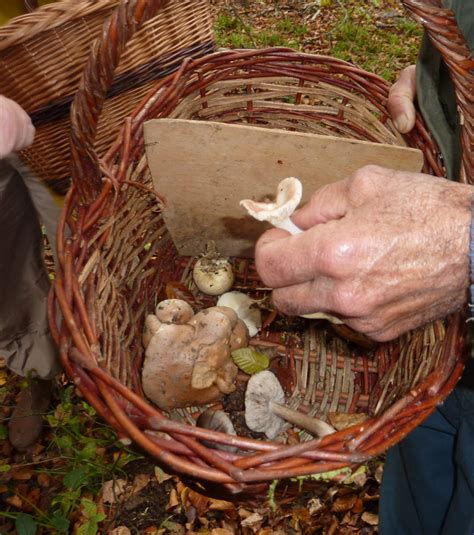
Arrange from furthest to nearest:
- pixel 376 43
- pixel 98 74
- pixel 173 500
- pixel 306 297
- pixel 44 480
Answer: pixel 376 43, pixel 44 480, pixel 173 500, pixel 98 74, pixel 306 297

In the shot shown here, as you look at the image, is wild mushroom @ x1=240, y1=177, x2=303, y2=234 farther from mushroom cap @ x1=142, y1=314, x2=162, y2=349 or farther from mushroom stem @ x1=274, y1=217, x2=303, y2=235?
mushroom cap @ x1=142, y1=314, x2=162, y2=349

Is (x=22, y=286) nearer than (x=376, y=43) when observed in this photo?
Yes

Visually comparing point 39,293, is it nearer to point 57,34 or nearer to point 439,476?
point 57,34

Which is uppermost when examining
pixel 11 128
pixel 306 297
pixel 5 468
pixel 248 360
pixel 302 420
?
pixel 11 128

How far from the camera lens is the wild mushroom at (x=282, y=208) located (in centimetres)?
103

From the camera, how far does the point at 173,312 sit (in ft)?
5.11

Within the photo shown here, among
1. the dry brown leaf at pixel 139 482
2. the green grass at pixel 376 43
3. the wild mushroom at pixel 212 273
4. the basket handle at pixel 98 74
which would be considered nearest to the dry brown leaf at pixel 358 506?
the dry brown leaf at pixel 139 482

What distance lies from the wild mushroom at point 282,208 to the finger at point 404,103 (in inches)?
22.3

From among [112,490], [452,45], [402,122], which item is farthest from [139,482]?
[452,45]

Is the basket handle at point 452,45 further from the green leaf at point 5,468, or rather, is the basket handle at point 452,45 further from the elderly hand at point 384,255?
the green leaf at point 5,468

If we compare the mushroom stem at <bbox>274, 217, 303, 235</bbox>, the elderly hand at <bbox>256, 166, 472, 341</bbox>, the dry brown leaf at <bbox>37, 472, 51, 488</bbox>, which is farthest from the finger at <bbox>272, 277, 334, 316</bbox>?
the dry brown leaf at <bbox>37, 472, 51, 488</bbox>

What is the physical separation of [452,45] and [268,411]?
1119 millimetres

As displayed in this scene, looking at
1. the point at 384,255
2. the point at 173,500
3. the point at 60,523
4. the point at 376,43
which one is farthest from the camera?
the point at 376,43

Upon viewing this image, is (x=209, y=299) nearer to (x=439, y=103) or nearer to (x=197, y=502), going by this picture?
(x=197, y=502)
